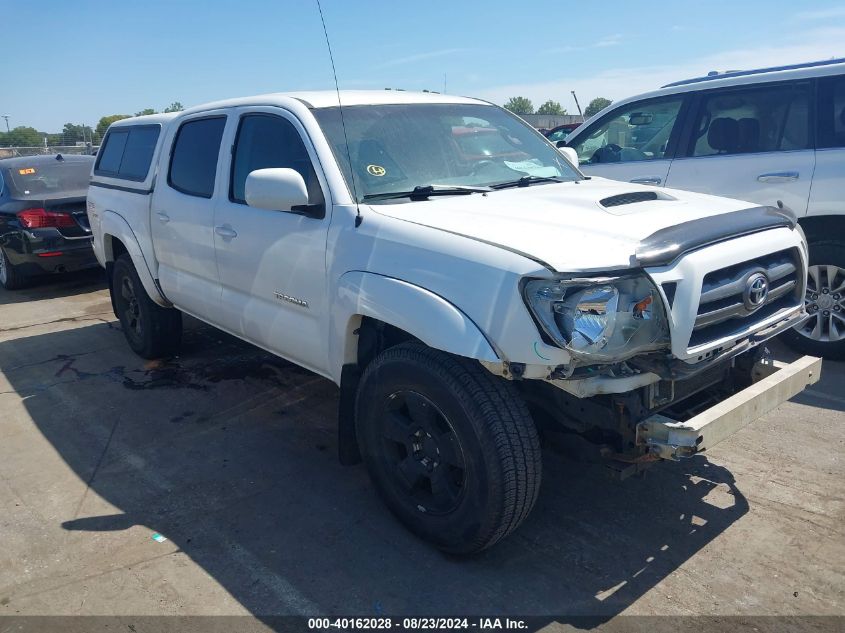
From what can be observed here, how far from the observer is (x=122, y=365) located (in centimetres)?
607

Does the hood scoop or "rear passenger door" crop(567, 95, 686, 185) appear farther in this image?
"rear passenger door" crop(567, 95, 686, 185)

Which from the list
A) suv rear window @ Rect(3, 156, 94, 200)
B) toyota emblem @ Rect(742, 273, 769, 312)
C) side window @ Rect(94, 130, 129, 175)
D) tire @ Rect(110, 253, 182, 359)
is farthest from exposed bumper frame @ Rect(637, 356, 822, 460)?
suv rear window @ Rect(3, 156, 94, 200)

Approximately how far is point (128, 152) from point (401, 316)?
13.7 ft

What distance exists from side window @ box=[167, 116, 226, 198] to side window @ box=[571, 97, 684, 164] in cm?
346

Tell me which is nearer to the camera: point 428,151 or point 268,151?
point 428,151

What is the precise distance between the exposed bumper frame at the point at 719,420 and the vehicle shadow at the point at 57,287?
8.09 meters

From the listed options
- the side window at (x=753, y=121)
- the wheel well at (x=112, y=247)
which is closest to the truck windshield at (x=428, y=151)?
the side window at (x=753, y=121)

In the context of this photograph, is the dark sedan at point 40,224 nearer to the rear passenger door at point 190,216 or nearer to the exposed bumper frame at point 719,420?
the rear passenger door at point 190,216

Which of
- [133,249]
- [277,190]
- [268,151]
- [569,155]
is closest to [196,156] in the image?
[268,151]

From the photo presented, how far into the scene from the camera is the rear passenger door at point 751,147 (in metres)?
5.44

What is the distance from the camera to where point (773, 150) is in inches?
220

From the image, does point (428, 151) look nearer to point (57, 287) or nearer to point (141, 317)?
point (141, 317)

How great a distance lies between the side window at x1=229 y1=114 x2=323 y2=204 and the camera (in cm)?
384

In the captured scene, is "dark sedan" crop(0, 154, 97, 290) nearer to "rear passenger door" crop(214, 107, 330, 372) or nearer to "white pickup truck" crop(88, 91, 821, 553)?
"white pickup truck" crop(88, 91, 821, 553)
